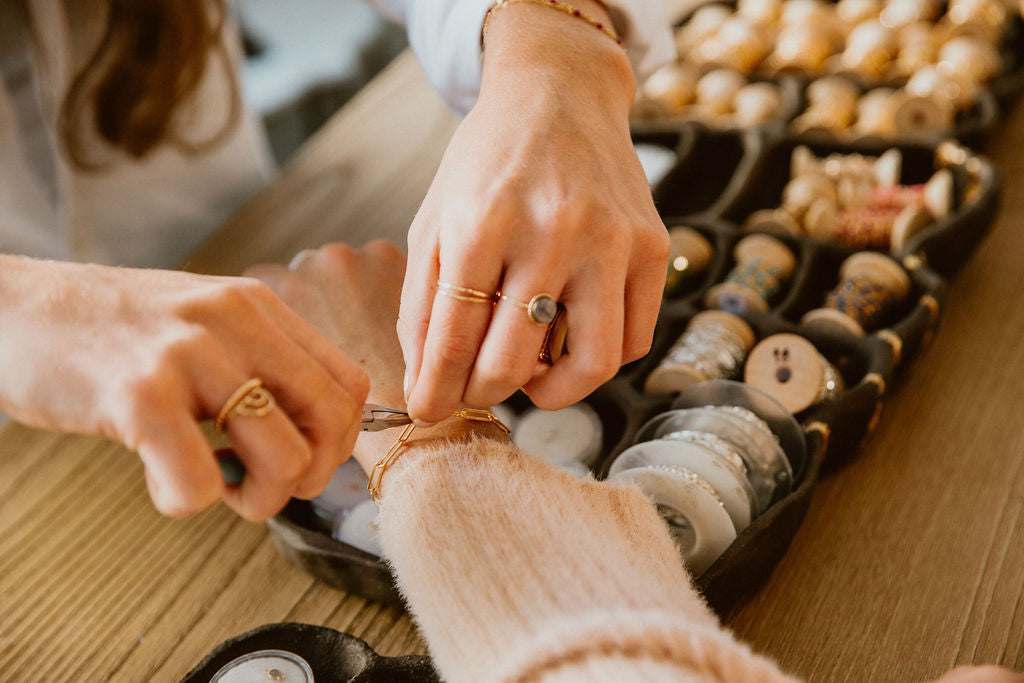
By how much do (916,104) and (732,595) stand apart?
83 cm

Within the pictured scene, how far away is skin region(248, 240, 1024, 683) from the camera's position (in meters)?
0.60

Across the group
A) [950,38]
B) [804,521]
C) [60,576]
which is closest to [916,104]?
[950,38]

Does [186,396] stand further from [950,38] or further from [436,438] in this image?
[950,38]

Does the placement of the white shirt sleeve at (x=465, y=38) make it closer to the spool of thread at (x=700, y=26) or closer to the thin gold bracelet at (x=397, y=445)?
the thin gold bracelet at (x=397, y=445)

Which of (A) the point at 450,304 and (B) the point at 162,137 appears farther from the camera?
(B) the point at 162,137

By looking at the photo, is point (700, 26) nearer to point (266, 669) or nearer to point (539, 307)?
point (539, 307)

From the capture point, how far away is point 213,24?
42.6 inches

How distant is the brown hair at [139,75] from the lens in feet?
3.22

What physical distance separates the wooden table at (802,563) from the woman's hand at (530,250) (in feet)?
0.78

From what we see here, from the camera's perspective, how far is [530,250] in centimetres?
48

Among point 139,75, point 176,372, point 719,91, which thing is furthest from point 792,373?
point 139,75

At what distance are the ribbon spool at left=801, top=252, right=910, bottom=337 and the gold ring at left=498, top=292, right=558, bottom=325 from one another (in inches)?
16.8

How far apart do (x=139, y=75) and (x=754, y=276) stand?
85 centimetres

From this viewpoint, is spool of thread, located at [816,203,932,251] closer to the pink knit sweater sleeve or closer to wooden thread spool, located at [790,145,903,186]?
wooden thread spool, located at [790,145,903,186]
